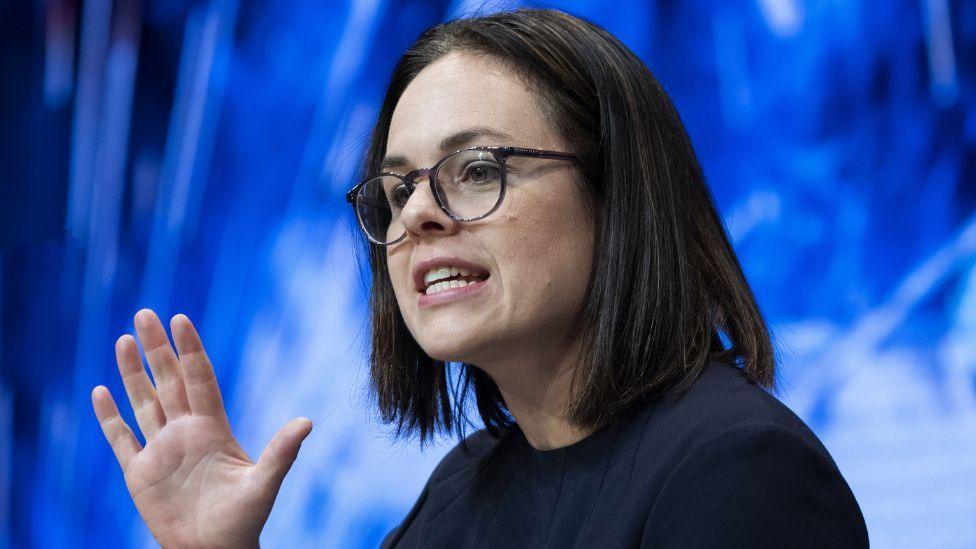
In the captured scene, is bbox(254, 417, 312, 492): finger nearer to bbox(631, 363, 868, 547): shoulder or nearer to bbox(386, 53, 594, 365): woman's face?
bbox(386, 53, 594, 365): woman's face

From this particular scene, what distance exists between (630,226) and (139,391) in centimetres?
81

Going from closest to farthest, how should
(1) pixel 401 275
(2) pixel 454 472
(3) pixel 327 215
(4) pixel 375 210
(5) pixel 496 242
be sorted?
1. (5) pixel 496 242
2. (1) pixel 401 275
3. (4) pixel 375 210
4. (2) pixel 454 472
5. (3) pixel 327 215

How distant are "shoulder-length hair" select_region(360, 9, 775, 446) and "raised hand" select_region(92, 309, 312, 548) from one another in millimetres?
519

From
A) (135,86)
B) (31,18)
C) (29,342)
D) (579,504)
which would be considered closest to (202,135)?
(135,86)

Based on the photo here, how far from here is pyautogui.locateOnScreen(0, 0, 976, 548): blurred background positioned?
2.33 metres

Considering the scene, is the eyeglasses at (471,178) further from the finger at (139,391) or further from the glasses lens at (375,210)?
the finger at (139,391)

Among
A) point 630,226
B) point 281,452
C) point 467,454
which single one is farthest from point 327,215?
point 630,226

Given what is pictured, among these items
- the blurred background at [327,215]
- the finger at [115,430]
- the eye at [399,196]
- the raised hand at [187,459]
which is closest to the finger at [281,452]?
the raised hand at [187,459]

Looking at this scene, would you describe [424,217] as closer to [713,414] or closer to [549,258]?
[549,258]

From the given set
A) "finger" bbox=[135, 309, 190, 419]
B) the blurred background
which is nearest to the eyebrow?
"finger" bbox=[135, 309, 190, 419]

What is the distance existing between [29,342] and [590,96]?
2026 millimetres

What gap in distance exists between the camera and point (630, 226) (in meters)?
1.33

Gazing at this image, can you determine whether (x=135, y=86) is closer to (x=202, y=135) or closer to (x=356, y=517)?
(x=202, y=135)

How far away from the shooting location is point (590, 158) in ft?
4.56
